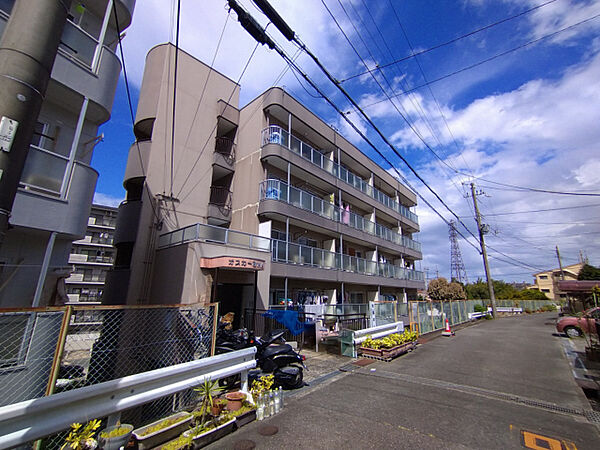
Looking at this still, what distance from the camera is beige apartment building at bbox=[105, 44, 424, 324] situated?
10.9 metres

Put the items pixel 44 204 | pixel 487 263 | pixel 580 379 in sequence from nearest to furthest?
pixel 44 204 < pixel 580 379 < pixel 487 263

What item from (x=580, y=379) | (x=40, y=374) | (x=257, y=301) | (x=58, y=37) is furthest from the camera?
(x=257, y=301)

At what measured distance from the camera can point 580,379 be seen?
6684mm

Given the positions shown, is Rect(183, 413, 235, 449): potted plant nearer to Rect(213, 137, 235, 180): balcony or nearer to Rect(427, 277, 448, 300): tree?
Rect(213, 137, 235, 180): balcony

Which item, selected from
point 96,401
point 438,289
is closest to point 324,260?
point 96,401

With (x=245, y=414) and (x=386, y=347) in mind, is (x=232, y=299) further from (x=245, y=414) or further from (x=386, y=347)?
(x=245, y=414)

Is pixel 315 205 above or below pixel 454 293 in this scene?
above

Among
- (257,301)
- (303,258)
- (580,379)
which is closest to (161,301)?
(257,301)

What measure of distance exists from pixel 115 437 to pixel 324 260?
1286 centimetres

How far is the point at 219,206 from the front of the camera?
15.4 metres

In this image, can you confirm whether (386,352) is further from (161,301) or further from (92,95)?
(92,95)

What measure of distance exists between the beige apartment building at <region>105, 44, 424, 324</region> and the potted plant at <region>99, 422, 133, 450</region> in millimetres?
6087

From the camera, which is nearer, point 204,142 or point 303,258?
point 303,258

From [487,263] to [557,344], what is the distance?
13.7m
